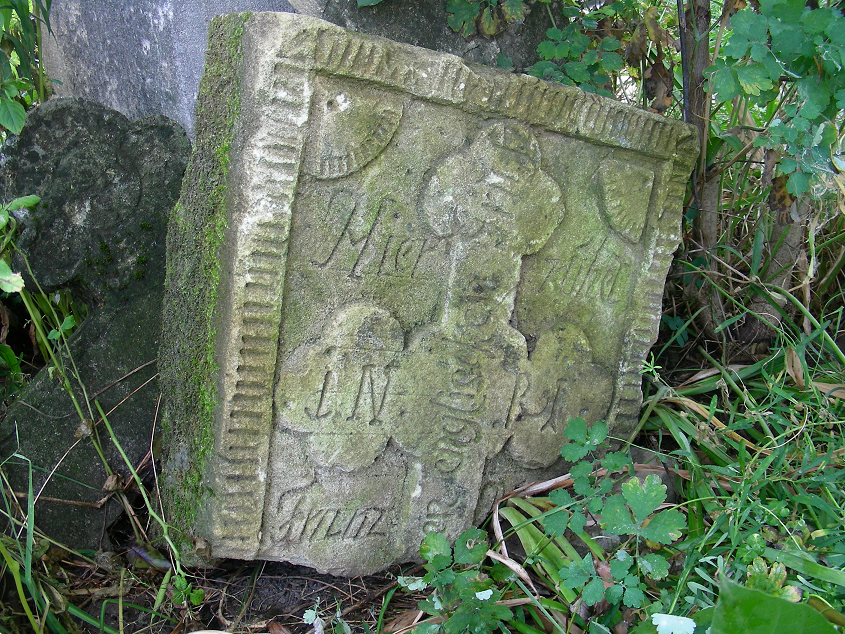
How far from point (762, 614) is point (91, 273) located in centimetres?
196

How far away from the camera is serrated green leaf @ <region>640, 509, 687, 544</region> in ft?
5.14

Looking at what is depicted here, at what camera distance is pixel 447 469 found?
198 centimetres

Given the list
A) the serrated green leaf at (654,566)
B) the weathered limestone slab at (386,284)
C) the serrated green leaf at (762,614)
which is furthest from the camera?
the weathered limestone slab at (386,284)

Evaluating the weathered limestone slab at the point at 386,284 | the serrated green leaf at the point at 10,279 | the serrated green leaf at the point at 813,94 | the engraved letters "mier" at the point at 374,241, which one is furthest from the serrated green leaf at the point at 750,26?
the serrated green leaf at the point at 10,279

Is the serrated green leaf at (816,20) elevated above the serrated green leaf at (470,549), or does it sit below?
Result: above

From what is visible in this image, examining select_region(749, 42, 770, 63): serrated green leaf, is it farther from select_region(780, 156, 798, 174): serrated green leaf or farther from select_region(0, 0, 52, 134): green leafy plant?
select_region(0, 0, 52, 134): green leafy plant

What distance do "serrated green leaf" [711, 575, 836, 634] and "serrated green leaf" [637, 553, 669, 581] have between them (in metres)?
0.54

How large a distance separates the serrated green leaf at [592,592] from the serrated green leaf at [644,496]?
175 millimetres

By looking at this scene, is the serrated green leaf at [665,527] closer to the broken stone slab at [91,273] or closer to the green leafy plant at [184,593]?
the green leafy plant at [184,593]

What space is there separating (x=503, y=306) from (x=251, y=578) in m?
1.06

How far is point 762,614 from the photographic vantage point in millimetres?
1018

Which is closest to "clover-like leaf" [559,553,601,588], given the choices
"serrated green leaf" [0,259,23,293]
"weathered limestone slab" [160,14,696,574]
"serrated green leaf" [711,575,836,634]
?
"weathered limestone slab" [160,14,696,574]

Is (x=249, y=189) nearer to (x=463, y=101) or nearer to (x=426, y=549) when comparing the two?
(x=463, y=101)

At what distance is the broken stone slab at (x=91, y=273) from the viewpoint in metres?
2.03
